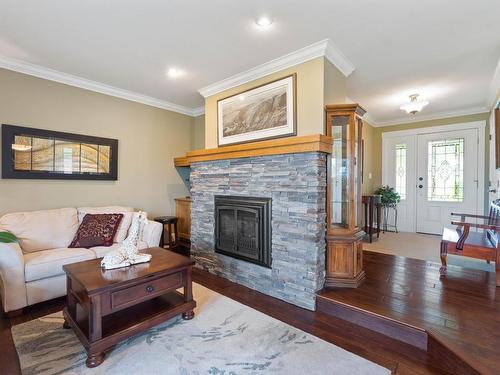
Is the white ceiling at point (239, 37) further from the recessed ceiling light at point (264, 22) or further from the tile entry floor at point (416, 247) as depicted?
the tile entry floor at point (416, 247)

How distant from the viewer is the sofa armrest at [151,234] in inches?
127

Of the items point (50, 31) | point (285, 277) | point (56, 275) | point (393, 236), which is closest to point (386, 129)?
point (393, 236)

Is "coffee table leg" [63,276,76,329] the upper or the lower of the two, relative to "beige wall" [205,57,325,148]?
lower

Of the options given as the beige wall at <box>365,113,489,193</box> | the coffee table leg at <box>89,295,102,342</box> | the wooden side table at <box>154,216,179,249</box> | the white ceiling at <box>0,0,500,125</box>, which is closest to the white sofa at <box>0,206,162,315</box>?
the wooden side table at <box>154,216,179,249</box>

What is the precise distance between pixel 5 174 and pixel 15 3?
6.08 feet

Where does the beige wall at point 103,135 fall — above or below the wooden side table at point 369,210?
above

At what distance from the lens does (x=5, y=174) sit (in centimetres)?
291

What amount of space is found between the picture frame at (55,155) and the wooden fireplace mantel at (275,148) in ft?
4.70

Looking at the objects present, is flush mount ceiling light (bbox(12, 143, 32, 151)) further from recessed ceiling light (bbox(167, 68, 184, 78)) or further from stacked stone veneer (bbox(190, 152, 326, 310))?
stacked stone veneer (bbox(190, 152, 326, 310))

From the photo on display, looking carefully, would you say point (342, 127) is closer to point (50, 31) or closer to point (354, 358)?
point (354, 358)

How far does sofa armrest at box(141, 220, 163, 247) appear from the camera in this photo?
322 centimetres

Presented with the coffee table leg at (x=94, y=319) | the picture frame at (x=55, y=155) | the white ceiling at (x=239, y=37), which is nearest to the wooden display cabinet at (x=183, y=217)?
the picture frame at (x=55, y=155)

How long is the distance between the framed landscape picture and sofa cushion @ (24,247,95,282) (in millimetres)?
2137

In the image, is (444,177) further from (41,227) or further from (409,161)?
(41,227)
